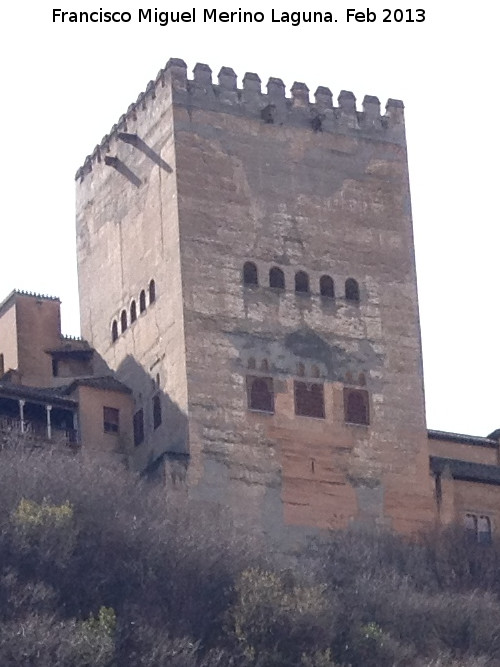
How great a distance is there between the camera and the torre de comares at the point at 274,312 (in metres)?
91.4

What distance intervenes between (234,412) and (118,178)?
375 inches

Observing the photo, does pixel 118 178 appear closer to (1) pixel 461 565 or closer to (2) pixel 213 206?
(2) pixel 213 206

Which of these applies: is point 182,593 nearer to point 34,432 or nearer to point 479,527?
point 34,432

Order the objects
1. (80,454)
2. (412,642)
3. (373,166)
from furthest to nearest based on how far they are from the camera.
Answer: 1. (373,166)
2. (80,454)
3. (412,642)

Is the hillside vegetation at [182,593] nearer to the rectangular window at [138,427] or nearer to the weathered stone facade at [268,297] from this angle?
the weathered stone facade at [268,297]

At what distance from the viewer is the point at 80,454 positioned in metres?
90.4

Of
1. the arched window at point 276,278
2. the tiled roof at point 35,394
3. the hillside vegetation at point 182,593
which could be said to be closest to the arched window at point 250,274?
the arched window at point 276,278

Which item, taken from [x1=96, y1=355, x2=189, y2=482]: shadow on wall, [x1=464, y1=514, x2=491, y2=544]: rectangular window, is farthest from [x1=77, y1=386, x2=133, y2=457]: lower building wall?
[x1=464, y1=514, x2=491, y2=544]: rectangular window

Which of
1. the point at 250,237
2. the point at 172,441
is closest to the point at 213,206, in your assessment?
the point at 250,237

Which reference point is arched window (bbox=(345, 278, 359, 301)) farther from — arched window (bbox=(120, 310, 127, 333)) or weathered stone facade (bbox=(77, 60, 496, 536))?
arched window (bbox=(120, 310, 127, 333))

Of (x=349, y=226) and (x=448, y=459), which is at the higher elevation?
(x=349, y=226)

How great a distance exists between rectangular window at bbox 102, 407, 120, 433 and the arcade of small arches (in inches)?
158

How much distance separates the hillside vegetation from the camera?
78625 mm

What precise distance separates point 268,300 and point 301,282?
4.53 ft
